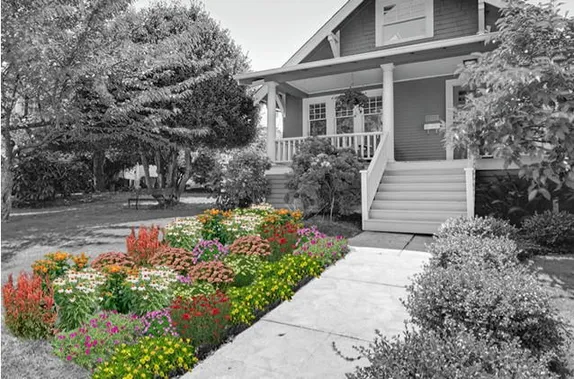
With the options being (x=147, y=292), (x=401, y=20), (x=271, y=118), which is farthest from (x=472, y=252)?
(x=401, y=20)

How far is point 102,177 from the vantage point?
22.1m

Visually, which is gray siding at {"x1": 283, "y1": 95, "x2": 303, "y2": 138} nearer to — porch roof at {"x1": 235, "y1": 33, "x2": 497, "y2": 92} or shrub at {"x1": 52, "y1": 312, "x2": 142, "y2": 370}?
porch roof at {"x1": 235, "y1": 33, "x2": 497, "y2": 92}

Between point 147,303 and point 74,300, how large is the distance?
1.99 feet

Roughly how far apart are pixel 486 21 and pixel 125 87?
1145 centimetres

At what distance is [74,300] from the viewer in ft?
10.0

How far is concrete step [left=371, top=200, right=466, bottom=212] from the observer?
7.71m

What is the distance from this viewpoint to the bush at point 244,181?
31.9ft

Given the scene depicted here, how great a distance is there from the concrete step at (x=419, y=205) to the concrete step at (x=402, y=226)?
1.68 ft

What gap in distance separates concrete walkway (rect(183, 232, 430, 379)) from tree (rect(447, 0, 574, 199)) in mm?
1991

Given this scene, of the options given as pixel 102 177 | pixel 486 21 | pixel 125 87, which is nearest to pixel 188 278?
pixel 125 87

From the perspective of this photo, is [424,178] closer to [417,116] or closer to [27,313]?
[417,116]

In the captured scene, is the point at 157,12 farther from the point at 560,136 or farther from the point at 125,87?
the point at 560,136

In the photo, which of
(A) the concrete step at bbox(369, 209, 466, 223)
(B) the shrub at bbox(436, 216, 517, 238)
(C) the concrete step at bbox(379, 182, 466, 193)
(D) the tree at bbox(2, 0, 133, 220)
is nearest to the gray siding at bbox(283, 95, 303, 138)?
(C) the concrete step at bbox(379, 182, 466, 193)

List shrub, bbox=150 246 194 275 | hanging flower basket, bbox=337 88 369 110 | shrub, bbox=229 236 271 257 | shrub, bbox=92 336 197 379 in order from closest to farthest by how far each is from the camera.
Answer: shrub, bbox=92 336 197 379, shrub, bbox=150 246 194 275, shrub, bbox=229 236 271 257, hanging flower basket, bbox=337 88 369 110
